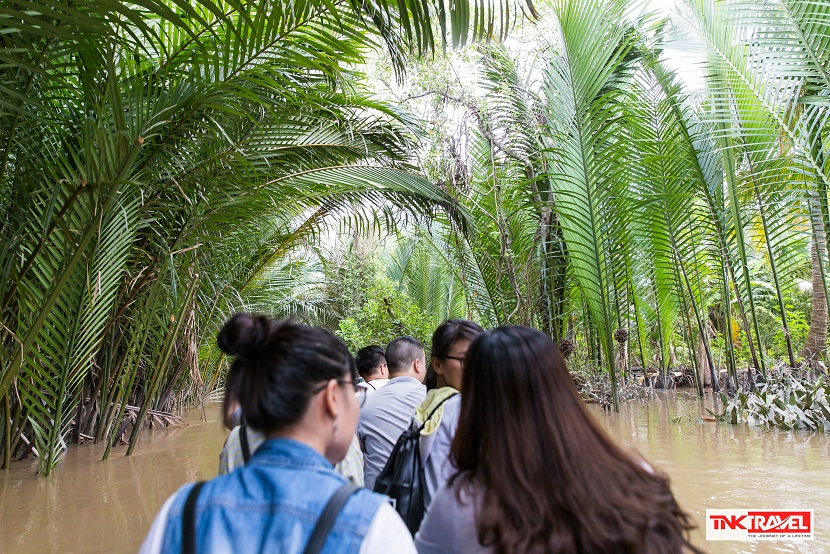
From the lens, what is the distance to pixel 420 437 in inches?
74.5

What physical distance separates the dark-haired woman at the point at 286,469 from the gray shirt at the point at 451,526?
0.25m

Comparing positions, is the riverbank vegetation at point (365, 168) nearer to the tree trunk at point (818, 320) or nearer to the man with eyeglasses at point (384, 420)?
the tree trunk at point (818, 320)

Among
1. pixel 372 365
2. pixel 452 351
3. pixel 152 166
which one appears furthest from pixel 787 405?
pixel 152 166

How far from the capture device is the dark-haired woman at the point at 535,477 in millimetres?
1188

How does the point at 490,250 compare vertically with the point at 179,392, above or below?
above

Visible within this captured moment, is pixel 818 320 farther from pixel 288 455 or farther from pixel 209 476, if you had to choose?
pixel 288 455

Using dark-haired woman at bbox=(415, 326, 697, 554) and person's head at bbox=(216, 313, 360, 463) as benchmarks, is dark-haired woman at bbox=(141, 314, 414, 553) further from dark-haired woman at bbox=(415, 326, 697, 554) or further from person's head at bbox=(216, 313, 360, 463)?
dark-haired woman at bbox=(415, 326, 697, 554)

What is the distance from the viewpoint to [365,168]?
656cm

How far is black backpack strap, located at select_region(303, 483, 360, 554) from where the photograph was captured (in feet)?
3.09

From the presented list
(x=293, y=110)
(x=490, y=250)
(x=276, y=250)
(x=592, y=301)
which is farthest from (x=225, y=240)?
(x=592, y=301)

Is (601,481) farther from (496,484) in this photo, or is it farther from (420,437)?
(420,437)

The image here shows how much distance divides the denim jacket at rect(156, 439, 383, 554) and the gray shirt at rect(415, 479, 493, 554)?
356 mm

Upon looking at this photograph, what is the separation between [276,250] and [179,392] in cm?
322
